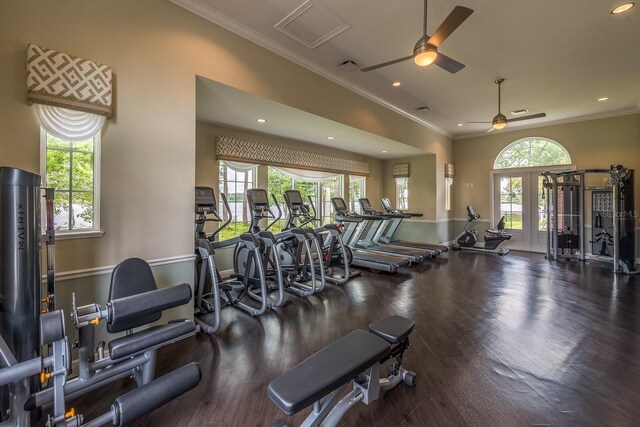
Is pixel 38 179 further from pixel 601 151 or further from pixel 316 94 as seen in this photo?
pixel 601 151

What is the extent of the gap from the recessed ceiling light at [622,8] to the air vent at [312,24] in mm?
2779

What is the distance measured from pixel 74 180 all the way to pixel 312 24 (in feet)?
9.39

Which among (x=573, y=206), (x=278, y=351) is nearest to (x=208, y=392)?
(x=278, y=351)

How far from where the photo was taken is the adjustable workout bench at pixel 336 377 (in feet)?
4.21

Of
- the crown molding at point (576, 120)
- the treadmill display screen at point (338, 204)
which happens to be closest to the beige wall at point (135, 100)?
the treadmill display screen at point (338, 204)

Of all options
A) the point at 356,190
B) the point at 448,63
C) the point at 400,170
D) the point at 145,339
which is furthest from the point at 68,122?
the point at 400,170

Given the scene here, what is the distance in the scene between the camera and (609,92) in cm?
523

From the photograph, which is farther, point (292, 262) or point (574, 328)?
point (292, 262)

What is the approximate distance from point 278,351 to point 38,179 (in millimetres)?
2168

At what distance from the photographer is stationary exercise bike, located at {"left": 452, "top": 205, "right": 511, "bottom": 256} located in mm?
7320

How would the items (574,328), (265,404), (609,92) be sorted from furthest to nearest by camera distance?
(609,92)
(574,328)
(265,404)

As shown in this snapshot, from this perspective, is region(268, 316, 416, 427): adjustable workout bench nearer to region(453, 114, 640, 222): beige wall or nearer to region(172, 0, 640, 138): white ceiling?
region(172, 0, 640, 138): white ceiling

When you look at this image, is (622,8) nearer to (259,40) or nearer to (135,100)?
(259,40)

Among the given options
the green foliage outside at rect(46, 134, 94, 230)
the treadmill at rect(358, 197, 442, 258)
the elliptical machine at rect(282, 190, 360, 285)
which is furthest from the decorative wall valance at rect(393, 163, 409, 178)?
the green foliage outside at rect(46, 134, 94, 230)
